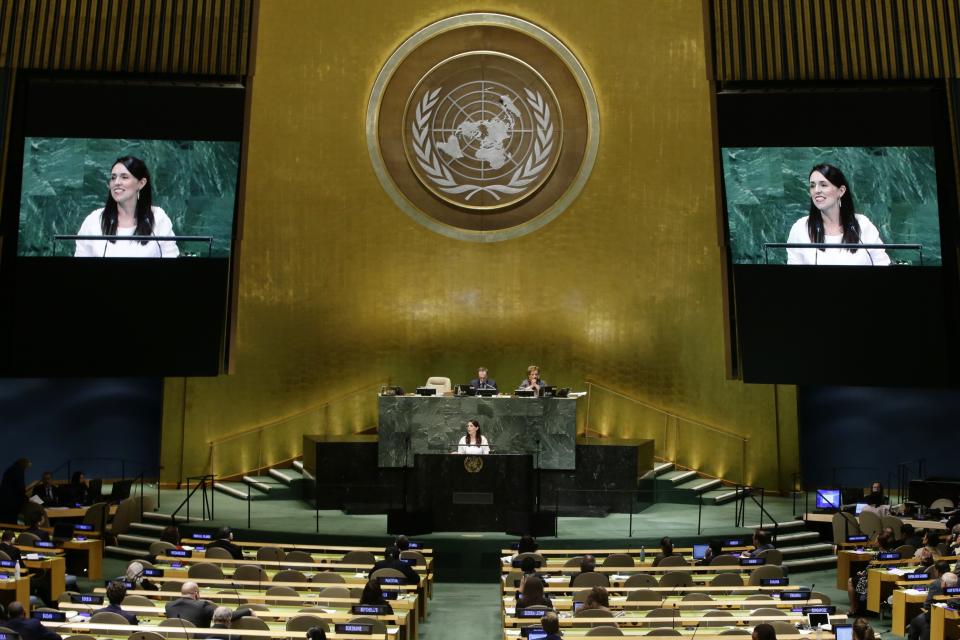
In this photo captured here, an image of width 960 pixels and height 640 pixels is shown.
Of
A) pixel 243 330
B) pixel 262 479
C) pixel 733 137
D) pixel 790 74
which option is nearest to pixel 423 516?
pixel 262 479

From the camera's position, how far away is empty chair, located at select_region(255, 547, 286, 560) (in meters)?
12.3

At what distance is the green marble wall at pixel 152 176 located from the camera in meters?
15.9

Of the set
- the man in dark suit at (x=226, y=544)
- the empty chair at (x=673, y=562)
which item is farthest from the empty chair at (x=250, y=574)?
the empty chair at (x=673, y=562)

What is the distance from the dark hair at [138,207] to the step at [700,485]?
8.70 m

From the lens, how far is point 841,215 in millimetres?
15820

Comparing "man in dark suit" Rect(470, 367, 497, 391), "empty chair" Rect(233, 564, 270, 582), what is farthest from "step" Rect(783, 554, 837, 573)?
"empty chair" Rect(233, 564, 270, 582)

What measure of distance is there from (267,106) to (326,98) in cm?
96

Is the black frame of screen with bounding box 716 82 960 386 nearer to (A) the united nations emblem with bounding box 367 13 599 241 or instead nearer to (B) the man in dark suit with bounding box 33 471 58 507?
(A) the united nations emblem with bounding box 367 13 599 241

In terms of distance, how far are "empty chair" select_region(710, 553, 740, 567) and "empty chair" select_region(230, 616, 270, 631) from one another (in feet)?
17.2

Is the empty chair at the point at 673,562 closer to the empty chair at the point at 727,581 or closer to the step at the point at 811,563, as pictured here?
the empty chair at the point at 727,581

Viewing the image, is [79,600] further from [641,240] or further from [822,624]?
[641,240]

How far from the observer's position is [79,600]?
9828 millimetres

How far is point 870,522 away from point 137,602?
9.45 m

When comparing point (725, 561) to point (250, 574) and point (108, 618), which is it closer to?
point (250, 574)
